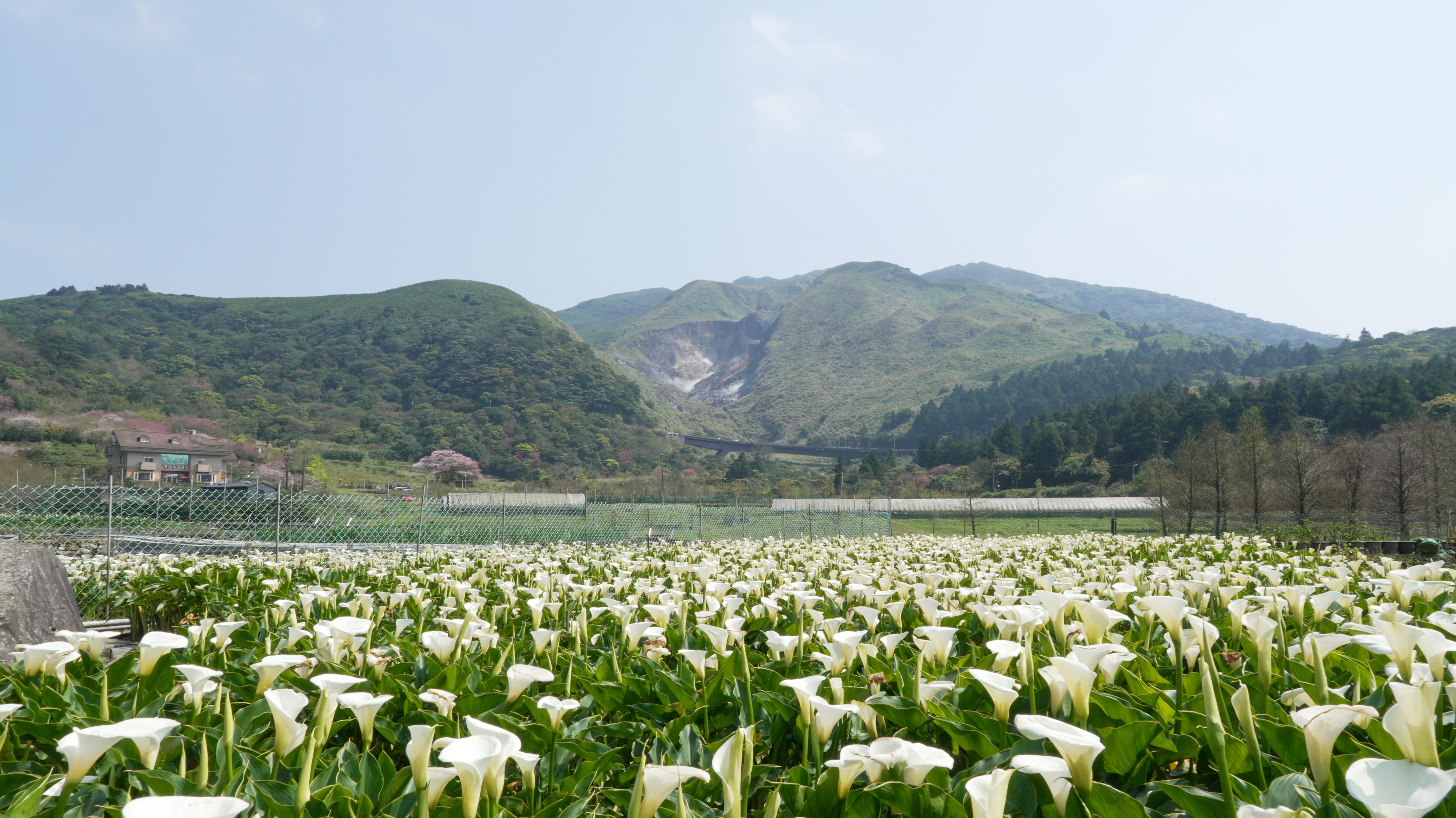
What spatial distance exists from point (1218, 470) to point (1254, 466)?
1.25 meters

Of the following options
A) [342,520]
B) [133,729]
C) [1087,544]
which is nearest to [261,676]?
[133,729]

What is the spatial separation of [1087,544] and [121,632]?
1210cm

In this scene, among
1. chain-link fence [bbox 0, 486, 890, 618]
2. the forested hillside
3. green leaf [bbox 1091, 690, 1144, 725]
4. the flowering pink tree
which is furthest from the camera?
the flowering pink tree

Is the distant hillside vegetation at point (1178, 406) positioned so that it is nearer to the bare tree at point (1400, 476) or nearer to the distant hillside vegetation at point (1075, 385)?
the distant hillside vegetation at point (1075, 385)

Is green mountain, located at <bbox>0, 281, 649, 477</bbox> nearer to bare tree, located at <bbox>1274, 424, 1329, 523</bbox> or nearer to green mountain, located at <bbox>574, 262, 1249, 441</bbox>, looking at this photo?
green mountain, located at <bbox>574, 262, 1249, 441</bbox>

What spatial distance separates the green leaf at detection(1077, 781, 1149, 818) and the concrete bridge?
301 ft

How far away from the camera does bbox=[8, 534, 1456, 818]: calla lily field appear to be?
1649 mm

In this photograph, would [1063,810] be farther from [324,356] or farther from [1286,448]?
[324,356]

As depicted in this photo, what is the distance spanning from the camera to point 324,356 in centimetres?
8525

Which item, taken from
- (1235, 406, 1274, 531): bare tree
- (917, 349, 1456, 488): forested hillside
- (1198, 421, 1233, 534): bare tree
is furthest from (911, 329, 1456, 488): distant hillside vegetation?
(1198, 421, 1233, 534): bare tree

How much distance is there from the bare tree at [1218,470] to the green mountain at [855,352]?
240 ft

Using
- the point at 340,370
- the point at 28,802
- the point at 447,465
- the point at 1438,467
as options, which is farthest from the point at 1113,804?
the point at 340,370

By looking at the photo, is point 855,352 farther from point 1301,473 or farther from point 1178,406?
point 1301,473

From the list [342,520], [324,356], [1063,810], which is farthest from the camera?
[324,356]
